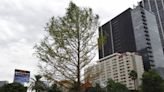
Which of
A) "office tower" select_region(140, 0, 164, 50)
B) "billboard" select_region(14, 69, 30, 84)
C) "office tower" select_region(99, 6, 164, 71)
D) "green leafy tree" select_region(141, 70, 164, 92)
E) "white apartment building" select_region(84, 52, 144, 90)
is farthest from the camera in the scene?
"office tower" select_region(140, 0, 164, 50)

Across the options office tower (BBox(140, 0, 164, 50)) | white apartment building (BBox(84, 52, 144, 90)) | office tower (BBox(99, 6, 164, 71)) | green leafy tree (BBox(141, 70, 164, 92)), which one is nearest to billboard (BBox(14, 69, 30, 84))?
green leafy tree (BBox(141, 70, 164, 92))

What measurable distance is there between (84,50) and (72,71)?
1121mm

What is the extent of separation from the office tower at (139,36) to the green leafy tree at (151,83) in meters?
80.3

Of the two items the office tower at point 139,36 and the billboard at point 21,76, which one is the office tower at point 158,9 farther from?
the billboard at point 21,76

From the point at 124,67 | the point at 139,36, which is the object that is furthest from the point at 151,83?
the point at 139,36

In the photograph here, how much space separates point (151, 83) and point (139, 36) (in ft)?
329

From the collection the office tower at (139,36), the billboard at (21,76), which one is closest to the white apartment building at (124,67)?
the office tower at (139,36)

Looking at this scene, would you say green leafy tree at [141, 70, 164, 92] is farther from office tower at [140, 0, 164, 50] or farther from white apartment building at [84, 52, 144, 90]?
office tower at [140, 0, 164, 50]

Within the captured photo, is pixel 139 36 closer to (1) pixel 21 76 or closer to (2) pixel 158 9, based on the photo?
(2) pixel 158 9

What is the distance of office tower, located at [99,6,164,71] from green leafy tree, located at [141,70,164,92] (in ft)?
263

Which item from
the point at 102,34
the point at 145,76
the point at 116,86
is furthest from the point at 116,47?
the point at 102,34

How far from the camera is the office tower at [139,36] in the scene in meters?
123

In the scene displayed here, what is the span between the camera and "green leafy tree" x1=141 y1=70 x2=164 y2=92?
103 ft

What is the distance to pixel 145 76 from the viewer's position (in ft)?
109
